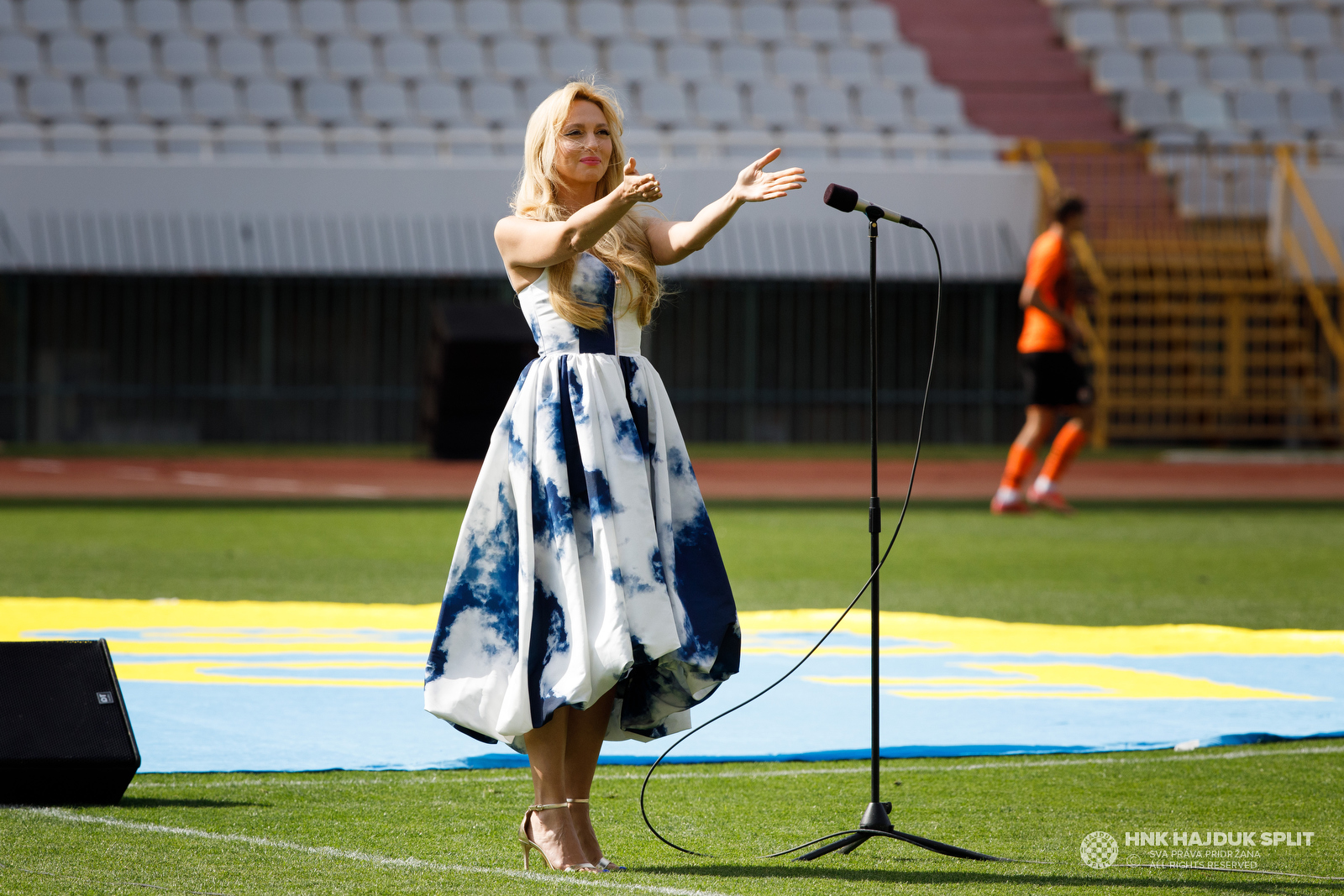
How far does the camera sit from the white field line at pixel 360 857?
2930 mm

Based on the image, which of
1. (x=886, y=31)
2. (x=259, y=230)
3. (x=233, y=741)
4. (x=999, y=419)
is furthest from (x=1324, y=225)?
(x=233, y=741)

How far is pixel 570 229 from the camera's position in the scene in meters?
3.11

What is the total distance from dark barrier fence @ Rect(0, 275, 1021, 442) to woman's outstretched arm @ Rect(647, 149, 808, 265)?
14911mm

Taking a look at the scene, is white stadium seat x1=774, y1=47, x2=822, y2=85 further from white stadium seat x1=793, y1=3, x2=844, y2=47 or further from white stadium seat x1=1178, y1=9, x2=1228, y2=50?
white stadium seat x1=1178, y1=9, x2=1228, y2=50

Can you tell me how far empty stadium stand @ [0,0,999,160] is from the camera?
19016 mm

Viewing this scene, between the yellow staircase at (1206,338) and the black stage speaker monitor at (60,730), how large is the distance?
16.0 metres

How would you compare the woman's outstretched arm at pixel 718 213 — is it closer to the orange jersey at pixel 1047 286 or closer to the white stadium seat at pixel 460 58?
the orange jersey at pixel 1047 286

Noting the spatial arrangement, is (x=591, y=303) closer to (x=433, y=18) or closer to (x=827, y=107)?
(x=827, y=107)

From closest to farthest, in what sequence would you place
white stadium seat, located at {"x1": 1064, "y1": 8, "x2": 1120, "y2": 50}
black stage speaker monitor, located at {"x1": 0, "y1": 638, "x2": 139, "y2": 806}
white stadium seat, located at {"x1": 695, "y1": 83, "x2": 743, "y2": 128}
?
black stage speaker monitor, located at {"x1": 0, "y1": 638, "x2": 139, "y2": 806} → white stadium seat, located at {"x1": 695, "y1": 83, "x2": 743, "y2": 128} → white stadium seat, located at {"x1": 1064, "y1": 8, "x2": 1120, "y2": 50}

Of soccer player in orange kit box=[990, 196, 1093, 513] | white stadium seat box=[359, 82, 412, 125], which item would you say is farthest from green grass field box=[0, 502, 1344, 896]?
white stadium seat box=[359, 82, 412, 125]

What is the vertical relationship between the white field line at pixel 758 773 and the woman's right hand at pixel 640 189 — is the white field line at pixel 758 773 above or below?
below

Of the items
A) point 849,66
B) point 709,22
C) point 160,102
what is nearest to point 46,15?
point 160,102

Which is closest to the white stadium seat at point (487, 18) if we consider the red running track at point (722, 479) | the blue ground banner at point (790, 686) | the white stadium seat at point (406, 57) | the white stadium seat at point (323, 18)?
the white stadium seat at point (406, 57)

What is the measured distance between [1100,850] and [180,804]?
78.1 inches
